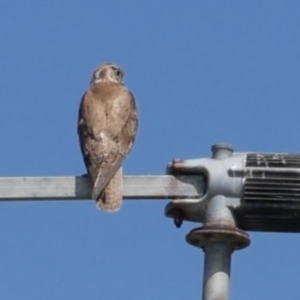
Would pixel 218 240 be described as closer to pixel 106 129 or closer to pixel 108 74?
pixel 106 129

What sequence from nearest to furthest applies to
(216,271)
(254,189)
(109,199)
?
(216,271) < (254,189) < (109,199)

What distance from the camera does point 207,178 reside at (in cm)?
421

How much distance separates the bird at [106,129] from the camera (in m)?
6.38

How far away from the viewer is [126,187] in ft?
13.8

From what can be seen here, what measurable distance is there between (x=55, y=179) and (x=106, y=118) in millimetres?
3551

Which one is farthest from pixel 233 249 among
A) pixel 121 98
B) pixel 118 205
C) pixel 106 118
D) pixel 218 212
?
pixel 121 98

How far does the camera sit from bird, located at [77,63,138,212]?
6.38 metres

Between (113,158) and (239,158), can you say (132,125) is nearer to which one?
(113,158)

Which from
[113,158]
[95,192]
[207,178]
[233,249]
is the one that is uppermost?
[113,158]

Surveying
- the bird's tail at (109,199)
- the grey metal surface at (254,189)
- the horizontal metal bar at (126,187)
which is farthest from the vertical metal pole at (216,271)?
the bird's tail at (109,199)

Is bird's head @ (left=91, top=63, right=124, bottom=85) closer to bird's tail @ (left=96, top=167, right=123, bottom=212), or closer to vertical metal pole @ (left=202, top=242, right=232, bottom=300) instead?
bird's tail @ (left=96, top=167, right=123, bottom=212)

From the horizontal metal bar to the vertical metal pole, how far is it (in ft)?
0.94

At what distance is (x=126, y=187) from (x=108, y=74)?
539cm

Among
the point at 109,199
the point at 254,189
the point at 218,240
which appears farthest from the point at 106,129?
the point at 218,240
